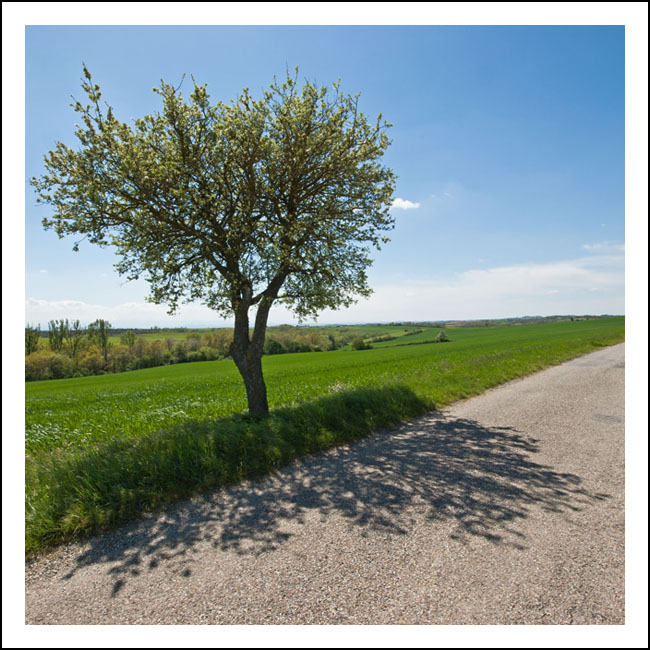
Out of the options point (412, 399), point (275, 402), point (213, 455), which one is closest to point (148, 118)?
point (213, 455)

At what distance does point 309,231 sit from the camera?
9500 millimetres

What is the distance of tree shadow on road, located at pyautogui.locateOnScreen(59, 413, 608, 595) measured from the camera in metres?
4.11

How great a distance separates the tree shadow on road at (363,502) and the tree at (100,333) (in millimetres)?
60033

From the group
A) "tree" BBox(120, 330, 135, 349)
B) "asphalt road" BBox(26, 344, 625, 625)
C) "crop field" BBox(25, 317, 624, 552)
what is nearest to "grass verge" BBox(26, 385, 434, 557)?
"crop field" BBox(25, 317, 624, 552)

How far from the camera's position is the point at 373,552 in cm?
388

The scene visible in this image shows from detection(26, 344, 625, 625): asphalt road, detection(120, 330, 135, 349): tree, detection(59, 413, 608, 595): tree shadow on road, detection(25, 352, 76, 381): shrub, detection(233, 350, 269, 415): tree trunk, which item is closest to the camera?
detection(26, 344, 625, 625): asphalt road

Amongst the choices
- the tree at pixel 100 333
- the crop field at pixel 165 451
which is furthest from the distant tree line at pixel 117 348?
the crop field at pixel 165 451

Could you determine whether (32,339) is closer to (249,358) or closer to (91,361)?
(91,361)

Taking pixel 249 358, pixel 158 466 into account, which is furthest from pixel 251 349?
pixel 158 466

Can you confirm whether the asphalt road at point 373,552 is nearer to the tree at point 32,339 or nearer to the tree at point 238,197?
the tree at point 238,197

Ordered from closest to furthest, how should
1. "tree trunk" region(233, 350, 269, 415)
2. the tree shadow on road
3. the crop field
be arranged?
the tree shadow on road → the crop field → "tree trunk" region(233, 350, 269, 415)

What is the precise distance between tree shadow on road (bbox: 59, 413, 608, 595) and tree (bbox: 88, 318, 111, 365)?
6003 centimetres

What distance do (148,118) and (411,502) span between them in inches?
374

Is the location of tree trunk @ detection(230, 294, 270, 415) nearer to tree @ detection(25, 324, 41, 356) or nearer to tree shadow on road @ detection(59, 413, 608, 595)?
tree shadow on road @ detection(59, 413, 608, 595)
